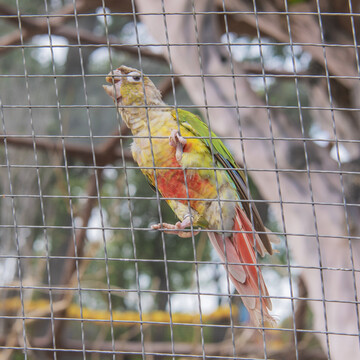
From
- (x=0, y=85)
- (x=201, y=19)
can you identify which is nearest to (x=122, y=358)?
(x=0, y=85)

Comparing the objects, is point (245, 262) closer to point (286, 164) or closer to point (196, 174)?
point (196, 174)

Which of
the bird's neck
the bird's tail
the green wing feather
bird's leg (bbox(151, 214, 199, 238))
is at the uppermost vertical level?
the bird's neck

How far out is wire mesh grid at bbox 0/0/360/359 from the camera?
1063 millimetres

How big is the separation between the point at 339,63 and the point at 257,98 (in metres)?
0.43

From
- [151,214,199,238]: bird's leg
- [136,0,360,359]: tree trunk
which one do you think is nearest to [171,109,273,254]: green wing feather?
[151,214,199,238]: bird's leg

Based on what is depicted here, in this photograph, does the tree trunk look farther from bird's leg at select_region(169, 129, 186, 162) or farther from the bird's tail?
bird's leg at select_region(169, 129, 186, 162)

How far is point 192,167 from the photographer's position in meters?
1.27

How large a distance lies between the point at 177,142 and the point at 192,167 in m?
0.08

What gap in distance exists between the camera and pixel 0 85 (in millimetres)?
3910

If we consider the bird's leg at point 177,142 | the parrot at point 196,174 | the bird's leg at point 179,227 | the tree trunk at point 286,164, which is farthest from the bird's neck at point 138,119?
the tree trunk at point 286,164

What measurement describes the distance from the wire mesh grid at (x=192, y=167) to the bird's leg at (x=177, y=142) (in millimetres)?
58

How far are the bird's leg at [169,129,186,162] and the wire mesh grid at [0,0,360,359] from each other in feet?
0.19

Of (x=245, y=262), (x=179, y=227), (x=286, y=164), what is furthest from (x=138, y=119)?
(x=286, y=164)

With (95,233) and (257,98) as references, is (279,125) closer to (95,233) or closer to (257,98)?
(257,98)
